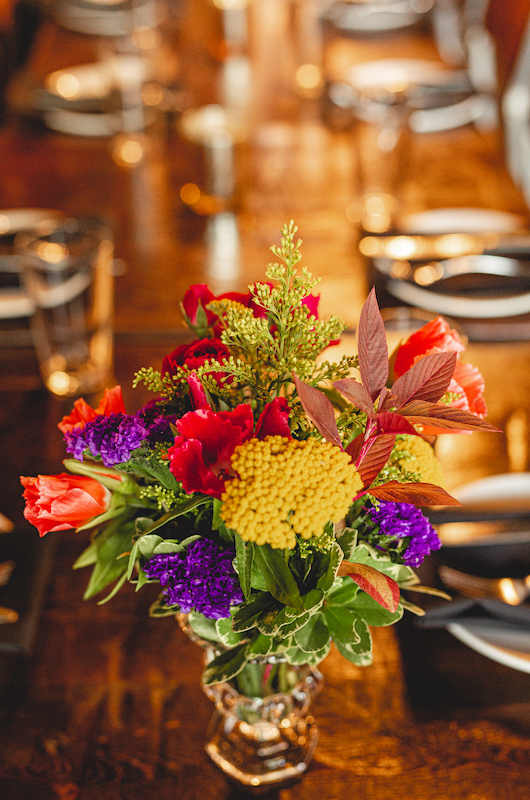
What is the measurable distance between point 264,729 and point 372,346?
0.39m

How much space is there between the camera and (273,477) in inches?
14.8

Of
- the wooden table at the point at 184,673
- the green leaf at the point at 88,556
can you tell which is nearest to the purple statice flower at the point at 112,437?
the green leaf at the point at 88,556

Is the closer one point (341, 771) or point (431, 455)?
point (431, 455)

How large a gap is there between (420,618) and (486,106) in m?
1.56

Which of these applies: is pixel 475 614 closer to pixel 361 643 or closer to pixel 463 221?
pixel 361 643

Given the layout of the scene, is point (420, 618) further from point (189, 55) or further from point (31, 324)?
point (189, 55)

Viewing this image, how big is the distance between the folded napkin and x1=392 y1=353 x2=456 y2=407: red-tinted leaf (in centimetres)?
32

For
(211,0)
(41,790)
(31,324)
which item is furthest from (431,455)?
(211,0)

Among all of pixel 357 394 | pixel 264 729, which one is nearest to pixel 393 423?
pixel 357 394

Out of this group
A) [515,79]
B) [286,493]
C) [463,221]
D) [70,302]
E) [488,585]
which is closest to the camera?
[286,493]

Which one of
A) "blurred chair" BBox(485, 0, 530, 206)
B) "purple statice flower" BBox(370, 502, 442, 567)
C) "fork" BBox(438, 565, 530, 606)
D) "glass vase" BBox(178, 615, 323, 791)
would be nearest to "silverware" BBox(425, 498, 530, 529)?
"fork" BBox(438, 565, 530, 606)

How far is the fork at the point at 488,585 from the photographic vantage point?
2.45 feet

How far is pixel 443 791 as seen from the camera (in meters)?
0.61

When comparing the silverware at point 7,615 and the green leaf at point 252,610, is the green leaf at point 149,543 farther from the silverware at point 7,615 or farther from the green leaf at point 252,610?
the silverware at point 7,615
